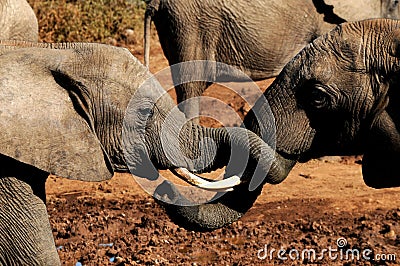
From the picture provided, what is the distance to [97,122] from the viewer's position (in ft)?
14.6

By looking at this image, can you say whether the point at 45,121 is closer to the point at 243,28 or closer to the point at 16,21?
the point at 16,21

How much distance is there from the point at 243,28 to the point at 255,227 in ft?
6.84

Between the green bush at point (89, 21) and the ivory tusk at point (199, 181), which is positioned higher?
the ivory tusk at point (199, 181)

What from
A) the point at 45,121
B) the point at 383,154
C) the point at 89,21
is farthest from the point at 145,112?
the point at 89,21

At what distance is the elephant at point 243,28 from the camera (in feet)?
27.6

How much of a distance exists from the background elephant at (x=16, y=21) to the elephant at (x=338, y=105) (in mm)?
2733

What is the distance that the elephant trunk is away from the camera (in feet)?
15.0

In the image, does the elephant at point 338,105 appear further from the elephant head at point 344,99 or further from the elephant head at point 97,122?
the elephant head at point 97,122

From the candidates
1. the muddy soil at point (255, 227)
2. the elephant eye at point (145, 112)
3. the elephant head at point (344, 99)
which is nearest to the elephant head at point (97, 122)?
the elephant eye at point (145, 112)

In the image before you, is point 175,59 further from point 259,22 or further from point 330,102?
point 330,102

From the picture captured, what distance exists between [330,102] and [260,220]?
9.28 ft

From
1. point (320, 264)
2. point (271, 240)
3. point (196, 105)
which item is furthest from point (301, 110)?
point (196, 105)

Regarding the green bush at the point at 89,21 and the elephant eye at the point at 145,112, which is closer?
the elephant eye at the point at 145,112

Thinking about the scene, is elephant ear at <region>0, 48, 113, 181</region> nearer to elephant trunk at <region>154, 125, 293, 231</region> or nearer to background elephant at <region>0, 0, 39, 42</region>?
elephant trunk at <region>154, 125, 293, 231</region>
